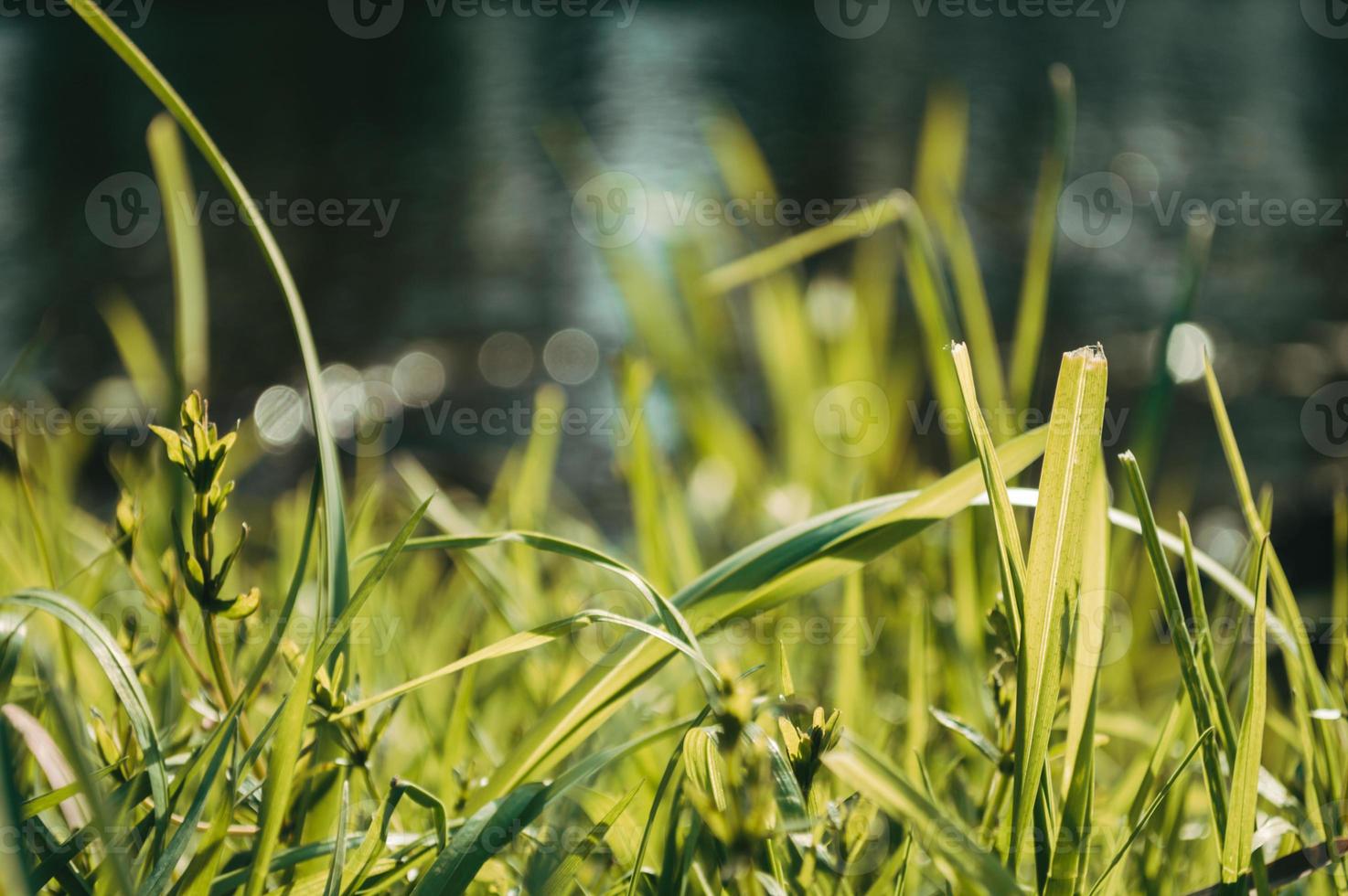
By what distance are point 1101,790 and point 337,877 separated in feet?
1.09

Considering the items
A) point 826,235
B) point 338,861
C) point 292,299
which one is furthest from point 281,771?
point 826,235

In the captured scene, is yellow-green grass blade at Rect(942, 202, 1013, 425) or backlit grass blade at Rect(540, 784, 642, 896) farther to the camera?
yellow-green grass blade at Rect(942, 202, 1013, 425)

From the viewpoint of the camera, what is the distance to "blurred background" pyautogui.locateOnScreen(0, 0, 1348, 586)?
1.64m

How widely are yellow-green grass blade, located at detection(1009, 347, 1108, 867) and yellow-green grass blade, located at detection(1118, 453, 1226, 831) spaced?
0.01 meters

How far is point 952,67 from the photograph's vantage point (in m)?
4.78

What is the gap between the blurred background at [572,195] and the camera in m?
1.64

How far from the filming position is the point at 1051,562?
0.26 meters

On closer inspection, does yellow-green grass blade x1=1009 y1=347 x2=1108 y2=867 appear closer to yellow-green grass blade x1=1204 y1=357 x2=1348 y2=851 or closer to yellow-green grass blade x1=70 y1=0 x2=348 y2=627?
yellow-green grass blade x1=1204 y1=357 x2=1348 y2=851

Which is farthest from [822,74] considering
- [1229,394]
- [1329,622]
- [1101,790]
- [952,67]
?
[1101,790]

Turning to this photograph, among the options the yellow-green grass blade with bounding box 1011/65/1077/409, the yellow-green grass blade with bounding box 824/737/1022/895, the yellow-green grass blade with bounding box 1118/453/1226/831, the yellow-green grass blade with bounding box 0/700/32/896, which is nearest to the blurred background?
the yellow-green grass blade with bounding box 1011/65/1077/409

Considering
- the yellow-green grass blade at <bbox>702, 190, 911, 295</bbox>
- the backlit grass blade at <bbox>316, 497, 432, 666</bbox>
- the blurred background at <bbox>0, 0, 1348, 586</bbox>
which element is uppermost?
the blurred background at <bbox>0, 0, 1348, 586</bbox>

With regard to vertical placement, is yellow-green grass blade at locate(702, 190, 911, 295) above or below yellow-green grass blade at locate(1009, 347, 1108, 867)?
above

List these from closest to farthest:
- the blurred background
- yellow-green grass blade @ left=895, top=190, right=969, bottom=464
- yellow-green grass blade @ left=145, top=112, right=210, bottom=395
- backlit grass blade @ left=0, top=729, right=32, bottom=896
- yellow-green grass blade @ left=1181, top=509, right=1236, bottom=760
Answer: backlit grass blade @ left=0, top=729, right=32, bottom=896, yellow-green grass blade @ left=1181, top=509, right=1236, bottom=760, yellow-green grass blade @ left=145, top=112, right=210, bottom=395, yellow-green grass blade @ left=895, top=190, right=969, bottom=464, the blurred background

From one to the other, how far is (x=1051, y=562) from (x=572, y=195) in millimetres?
2697
